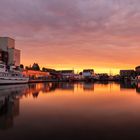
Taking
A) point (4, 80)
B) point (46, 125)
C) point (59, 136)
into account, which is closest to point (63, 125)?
point (46, 125)

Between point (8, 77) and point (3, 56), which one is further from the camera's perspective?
point (3, 56)

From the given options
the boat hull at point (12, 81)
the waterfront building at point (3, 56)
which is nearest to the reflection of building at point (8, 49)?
the waterfront building at point (3, 56)

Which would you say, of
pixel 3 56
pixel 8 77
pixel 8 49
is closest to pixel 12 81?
pixel 8 77

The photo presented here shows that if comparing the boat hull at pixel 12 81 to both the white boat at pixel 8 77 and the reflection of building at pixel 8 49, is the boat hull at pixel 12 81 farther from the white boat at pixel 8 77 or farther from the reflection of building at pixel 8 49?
the reflection of building at pixel 8 49

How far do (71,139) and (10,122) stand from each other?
6.48m

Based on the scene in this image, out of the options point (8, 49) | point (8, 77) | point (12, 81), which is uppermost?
point (8, 49)

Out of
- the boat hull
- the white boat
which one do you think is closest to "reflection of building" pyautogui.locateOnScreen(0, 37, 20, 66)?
the boat hull

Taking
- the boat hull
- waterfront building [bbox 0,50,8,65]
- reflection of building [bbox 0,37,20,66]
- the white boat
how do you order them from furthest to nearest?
reflection of building [bbox 0,37,20,66]
waterfront building [bbox 0,50,8,65]
the white boat
the boat hull

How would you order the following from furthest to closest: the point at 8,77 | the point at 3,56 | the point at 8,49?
the point at 8,49 → the point at 3,56 → the point at 8,77

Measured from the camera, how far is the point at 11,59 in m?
161

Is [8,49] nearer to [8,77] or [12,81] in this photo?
[12,81]

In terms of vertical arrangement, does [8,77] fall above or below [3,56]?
below

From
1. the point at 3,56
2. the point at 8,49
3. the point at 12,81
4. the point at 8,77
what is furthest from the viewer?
the point at 8,49

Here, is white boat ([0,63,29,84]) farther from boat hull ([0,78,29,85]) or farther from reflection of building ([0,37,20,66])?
reflection of building ([0,37,20,66])
